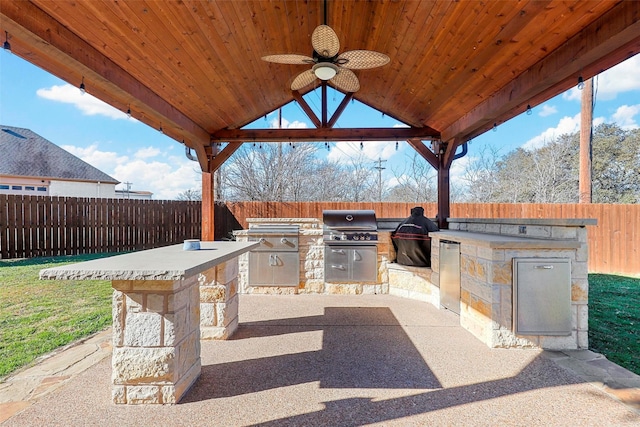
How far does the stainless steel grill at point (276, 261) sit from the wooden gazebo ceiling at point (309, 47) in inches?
89.6

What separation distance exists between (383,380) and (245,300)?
2.75m

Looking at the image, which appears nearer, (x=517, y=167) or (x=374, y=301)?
(x=374, y=301)

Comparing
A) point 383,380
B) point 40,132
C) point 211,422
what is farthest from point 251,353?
point 40,132

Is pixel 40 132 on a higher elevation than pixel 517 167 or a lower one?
higher

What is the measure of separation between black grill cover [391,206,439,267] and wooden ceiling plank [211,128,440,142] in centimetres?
174

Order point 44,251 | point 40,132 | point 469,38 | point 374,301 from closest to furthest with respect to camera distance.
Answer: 1. point 469,38
2. point 374,301
3. point 44,251
4. point 40,132

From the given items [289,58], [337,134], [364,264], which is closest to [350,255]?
[364,264]

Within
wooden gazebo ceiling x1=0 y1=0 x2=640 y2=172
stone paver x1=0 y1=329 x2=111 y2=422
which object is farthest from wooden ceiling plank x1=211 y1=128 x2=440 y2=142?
stone paver x1=0 y1=329 x2=111 y2=422

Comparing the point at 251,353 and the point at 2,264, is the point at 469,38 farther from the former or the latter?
the point at 2,264

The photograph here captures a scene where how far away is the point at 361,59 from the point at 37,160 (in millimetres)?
17344

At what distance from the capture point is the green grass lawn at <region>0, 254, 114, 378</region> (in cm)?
270

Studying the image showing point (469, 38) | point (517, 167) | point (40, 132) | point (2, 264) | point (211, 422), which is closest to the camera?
point (211, 422)

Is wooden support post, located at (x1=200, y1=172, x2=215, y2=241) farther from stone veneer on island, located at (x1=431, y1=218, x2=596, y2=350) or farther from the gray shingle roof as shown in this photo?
the gray shingle roof

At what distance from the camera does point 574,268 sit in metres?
2.87
